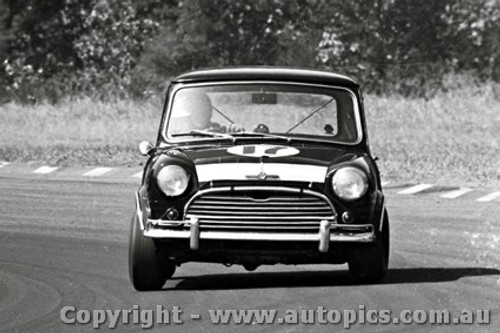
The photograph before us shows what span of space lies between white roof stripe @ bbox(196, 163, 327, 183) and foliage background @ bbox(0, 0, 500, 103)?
28.6 m

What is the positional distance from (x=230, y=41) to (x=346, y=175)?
3076 cm

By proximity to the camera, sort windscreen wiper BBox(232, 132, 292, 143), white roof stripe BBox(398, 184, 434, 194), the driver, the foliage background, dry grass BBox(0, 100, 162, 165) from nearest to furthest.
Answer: windscreen wiper BBox(232, 132, 292, 143) < the driver < white roof stripe BBox(398, 184, 434, 194) < dry grass BBox(0, 100, 162, 165) < the foliage background

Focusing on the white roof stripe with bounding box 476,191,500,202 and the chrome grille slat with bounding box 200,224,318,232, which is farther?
the white roof stripe with bounding box 476,191,500,202

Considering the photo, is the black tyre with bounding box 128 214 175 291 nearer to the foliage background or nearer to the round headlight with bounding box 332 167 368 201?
the round headlight with bounding box 332 167 368 201

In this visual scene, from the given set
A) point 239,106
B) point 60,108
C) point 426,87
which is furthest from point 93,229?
point 426,87

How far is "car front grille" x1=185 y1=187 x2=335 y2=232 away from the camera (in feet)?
36.8

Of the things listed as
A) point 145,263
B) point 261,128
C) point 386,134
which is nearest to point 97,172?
point 386,134

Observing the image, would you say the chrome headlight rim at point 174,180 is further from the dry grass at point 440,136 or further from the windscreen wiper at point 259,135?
the dry grass at point 440,136

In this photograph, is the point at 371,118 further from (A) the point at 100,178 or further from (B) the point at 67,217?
(B) the point at 67,217

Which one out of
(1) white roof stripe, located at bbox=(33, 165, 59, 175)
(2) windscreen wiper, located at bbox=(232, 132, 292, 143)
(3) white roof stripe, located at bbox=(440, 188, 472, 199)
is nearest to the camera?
(2) windscreen wiper, located at bbox=(232, 132, 292, 143)

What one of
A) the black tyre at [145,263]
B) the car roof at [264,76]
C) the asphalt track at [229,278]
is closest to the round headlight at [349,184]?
the asphalt track at [229,278]

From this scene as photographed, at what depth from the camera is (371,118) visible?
110 feet

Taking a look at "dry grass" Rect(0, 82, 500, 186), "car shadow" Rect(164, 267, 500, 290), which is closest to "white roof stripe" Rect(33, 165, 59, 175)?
"dry grass" Rect(0, 82, 500, 186)

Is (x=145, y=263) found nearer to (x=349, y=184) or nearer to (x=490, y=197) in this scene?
(x=349, y=184)
